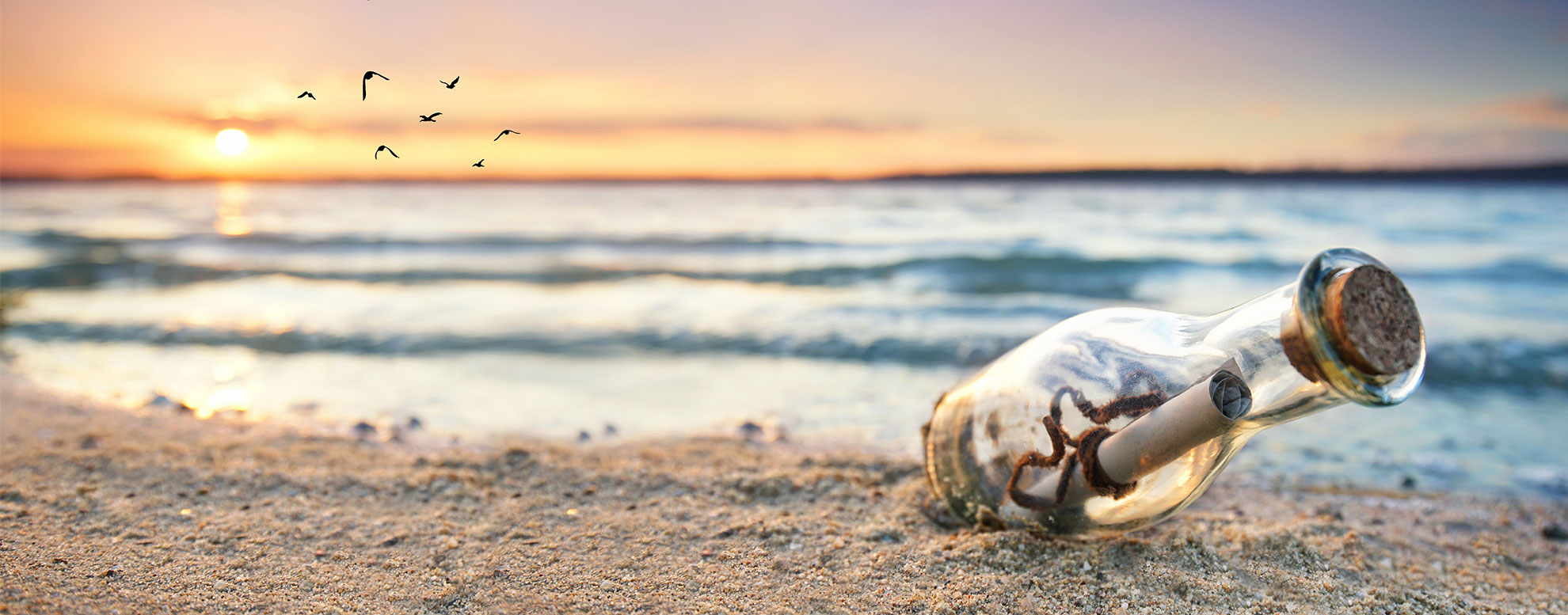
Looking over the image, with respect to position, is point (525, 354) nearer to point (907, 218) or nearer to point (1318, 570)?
point (1318, 570)

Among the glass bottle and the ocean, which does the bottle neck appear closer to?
the glass bottle

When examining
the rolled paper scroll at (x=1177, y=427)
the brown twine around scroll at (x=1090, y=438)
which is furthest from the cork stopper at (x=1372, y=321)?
the brown twine around scroll at (x=1090, y=438)

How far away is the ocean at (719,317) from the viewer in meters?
3.58

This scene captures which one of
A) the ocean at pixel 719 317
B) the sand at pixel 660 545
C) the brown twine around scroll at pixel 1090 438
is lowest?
the ocean at pixel 719 317

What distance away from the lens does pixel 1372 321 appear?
108 cm

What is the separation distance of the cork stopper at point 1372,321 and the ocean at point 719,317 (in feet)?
6.94

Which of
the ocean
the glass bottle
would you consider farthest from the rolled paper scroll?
the ocean

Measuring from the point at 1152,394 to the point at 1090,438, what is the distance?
14cm

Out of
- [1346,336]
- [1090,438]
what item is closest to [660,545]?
[1090,438]

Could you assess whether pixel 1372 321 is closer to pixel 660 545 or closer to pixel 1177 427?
pixel 1177 427

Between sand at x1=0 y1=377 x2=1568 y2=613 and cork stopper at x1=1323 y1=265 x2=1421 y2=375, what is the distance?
76 centimetres

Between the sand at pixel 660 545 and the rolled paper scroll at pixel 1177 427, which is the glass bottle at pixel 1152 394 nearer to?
the rolled paper scroll at pixel 1177 427

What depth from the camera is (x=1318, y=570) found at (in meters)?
1.82

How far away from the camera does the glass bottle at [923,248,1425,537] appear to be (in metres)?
1.11
